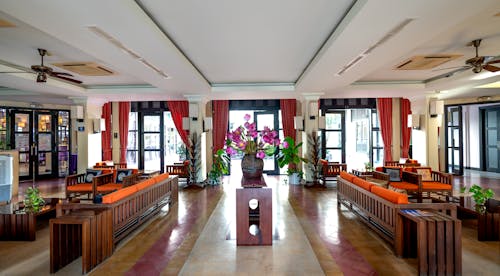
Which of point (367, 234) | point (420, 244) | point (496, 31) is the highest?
point (496, 31)

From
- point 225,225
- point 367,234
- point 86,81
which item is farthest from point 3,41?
point 367,234

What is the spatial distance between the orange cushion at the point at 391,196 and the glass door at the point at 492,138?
9431 mm

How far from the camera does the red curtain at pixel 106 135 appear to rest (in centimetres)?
1033

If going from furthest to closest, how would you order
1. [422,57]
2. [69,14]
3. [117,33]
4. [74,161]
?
[74,161] → [422,57] → [117,33] → [69,14]

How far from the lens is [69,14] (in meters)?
2.89

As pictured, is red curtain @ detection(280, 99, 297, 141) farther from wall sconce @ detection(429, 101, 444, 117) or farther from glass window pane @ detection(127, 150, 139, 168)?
glass window pane @ detection(127, 150, 139, 168)

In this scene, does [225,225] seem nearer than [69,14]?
No

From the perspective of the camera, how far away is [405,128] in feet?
32.3

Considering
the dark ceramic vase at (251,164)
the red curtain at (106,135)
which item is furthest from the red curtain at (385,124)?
the red curtain at (106,135)

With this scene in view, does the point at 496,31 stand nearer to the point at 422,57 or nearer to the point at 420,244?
the point at 422,57

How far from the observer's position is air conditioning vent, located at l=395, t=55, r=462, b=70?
5.39 m

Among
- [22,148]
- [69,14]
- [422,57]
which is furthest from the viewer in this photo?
[22,148]

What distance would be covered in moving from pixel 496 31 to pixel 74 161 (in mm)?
12272

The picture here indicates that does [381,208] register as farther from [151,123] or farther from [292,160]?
[151,123]
